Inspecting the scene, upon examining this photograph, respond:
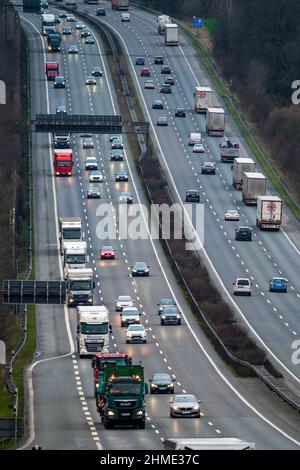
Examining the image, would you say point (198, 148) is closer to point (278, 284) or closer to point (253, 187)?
point (253, 187)

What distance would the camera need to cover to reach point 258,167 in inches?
6265

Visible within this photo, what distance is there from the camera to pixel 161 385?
77.4 m

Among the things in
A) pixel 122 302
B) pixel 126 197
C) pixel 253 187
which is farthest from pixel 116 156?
pixel 122 302

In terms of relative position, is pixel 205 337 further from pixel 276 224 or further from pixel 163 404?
pixel 276 224

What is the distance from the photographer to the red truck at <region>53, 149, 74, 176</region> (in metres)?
154

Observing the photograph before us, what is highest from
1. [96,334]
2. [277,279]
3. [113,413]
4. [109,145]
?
[113,413]

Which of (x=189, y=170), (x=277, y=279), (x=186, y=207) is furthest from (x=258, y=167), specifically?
(x=277, y=279)

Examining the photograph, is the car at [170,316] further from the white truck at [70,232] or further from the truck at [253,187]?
the truck at [253,187]

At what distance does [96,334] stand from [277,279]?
28220mm

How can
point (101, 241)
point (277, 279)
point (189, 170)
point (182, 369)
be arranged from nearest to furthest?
1. point (182, 369)
2. point (277, 279)
3. point (101, 241)
4. point (189, 170)

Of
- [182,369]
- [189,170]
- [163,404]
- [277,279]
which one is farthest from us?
[189,170]

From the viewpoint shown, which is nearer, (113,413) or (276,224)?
(113,413)

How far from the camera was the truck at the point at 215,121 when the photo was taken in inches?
6683

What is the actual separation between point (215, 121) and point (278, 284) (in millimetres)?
57866
